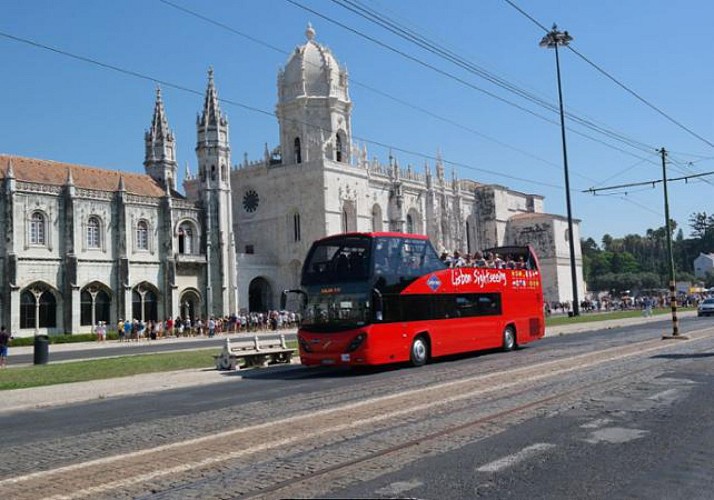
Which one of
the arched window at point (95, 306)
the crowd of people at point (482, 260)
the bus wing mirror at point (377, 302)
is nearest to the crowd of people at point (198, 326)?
the arched window at point (95, 306)

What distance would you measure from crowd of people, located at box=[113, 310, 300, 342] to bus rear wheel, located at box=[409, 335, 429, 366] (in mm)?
27999

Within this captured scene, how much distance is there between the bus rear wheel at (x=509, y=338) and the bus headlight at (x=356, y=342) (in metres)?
7.44

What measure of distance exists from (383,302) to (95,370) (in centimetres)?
893

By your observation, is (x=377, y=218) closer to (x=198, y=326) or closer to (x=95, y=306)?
(x=198, y=326)

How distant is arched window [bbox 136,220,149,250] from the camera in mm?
48844

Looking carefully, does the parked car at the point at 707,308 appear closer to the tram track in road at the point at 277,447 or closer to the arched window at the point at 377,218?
the arched window at the point at 377,218

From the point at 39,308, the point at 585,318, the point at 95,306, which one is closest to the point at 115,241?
the point at 95,306

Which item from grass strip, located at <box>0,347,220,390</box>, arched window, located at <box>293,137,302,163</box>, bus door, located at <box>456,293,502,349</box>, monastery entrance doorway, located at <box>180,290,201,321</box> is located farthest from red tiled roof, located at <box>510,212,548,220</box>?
grass strip, located at <box>0,347,220,390</box>

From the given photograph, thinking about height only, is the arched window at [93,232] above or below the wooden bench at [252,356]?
above

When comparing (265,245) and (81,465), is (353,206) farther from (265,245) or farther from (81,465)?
(81,465)

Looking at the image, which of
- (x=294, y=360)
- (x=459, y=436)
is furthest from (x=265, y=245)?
(x=459, y=436)

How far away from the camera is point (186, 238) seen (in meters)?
52.0

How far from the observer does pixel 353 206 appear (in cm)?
6281

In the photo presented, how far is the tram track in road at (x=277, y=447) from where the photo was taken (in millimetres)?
6391
